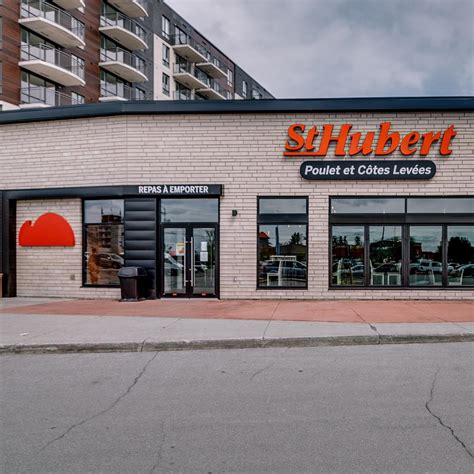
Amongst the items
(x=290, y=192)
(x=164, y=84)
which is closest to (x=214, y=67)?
(x=164, y=84)

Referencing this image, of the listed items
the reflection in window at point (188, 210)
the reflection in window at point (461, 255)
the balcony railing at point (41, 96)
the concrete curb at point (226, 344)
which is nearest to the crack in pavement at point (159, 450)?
the concrete curb at point (226, 344)

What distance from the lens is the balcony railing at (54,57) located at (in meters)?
35.3

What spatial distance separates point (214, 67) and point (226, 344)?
179 ft

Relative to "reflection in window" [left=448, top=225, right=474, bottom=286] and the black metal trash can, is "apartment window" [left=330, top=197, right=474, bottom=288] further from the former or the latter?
the black metal trash can

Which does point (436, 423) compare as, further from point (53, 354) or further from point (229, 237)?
point (229, 237)

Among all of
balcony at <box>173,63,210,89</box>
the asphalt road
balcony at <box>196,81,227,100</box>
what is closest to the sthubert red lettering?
the asphalt road

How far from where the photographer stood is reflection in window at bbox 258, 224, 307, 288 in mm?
14297

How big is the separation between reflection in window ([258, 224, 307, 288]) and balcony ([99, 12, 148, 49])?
36.1 metres

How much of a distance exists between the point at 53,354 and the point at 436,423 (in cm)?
615

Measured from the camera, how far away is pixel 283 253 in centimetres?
1433

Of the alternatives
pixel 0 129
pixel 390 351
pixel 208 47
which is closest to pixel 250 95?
pixel 208 47

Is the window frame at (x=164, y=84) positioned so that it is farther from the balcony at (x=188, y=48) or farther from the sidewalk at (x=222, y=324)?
the sidewalk at (x=222, y=324)

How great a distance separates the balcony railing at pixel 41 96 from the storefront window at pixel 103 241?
79.0 feet

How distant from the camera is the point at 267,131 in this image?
14.2 meters
